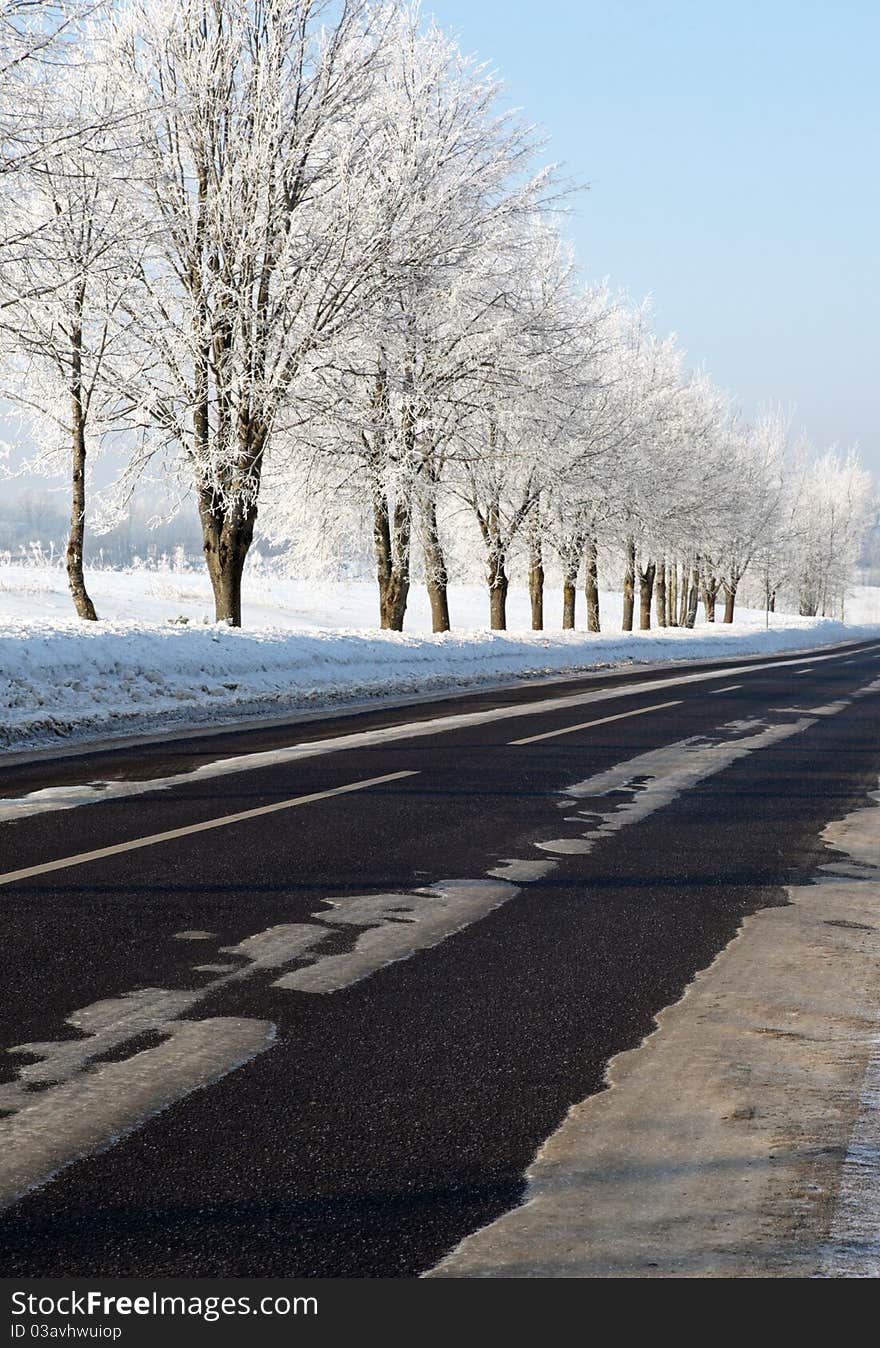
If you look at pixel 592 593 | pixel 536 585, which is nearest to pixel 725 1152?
pixel 536 585

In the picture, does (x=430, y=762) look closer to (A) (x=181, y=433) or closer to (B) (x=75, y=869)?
(B) (x=75, y=869)

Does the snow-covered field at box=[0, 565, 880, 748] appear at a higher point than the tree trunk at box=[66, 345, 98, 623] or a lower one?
lower

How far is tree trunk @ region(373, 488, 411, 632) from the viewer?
2706 cm

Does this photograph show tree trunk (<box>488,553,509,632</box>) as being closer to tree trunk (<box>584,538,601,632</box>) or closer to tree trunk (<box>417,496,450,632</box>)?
tree trunk (<box>417,496,450,632</box>)

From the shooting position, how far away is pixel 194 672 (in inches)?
601

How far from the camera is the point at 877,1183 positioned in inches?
106

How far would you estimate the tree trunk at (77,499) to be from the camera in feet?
70.2

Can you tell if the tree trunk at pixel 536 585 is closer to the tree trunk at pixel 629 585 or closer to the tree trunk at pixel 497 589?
the tree trunk at pixel 497 589

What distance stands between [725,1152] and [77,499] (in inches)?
849

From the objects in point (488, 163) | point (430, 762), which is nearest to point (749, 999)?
point (430, 762)

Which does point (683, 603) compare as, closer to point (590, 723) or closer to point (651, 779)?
point (590, 723)

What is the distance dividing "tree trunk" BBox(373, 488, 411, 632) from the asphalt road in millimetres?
17625

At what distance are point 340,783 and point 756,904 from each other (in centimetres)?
362

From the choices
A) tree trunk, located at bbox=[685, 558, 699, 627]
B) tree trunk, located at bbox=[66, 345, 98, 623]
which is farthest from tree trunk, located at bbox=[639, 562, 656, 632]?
tree trunk, located at bbox=[66, 345, 98, 623]
